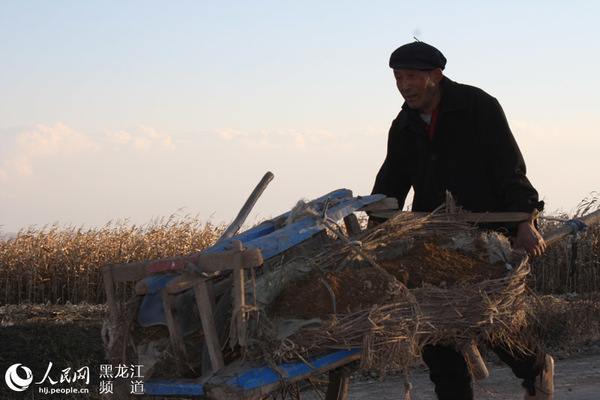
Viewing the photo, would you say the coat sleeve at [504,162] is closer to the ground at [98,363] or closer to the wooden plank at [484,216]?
the wooden plank at [484,216]

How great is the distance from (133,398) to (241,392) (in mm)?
683

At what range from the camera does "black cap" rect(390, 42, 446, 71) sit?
3.76 meters

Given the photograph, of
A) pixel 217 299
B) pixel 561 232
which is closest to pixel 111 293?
pixel 217 299

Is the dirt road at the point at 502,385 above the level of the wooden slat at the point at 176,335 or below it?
below

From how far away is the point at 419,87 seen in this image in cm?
385

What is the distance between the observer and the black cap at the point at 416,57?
3.76m

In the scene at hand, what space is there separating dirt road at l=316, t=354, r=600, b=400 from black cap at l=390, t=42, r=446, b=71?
3.15m

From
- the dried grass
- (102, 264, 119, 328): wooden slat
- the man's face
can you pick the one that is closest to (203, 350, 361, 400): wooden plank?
(102, 264, 119, 328): wooden slat

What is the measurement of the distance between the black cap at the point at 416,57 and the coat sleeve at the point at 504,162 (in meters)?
0.37

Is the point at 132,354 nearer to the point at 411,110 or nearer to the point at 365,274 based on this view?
the point at 365,274

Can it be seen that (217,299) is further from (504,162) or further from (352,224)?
(504,162)

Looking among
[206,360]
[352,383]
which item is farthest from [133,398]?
[352,383]

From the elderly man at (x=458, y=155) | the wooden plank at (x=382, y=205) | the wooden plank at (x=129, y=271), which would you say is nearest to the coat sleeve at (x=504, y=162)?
the elderly man at (x=458, y=155)

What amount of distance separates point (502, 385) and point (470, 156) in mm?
3184
